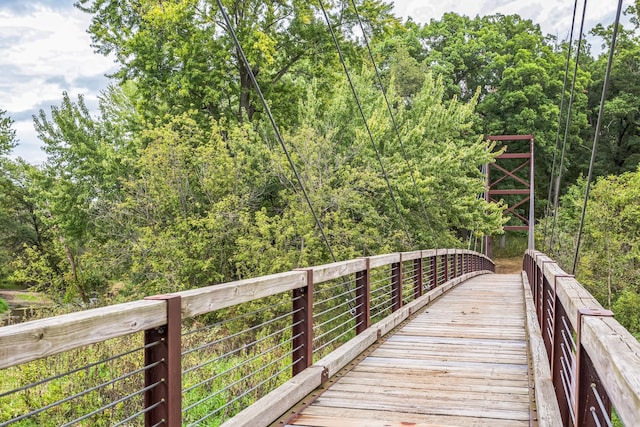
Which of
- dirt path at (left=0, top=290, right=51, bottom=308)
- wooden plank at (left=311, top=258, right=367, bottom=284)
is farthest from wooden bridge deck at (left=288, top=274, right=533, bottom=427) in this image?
dirt path at (left=0, top=290, right=51, bottom=308)

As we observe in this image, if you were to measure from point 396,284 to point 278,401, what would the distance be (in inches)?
163

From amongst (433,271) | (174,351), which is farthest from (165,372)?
(433,271)

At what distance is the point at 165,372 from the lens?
2.51m

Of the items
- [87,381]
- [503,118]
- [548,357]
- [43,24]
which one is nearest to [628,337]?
[548,357]

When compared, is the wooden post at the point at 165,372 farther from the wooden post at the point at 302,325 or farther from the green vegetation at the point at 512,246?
the green vegetation at the point at 512,246

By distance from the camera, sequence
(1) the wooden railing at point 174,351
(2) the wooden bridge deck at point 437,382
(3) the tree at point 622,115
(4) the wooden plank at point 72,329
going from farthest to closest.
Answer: (3) the tree at point 622,115 → (2) the wooden bridge deck at point 437,382 → (1) the wooden railing at point 174,351 → (4) the wooden plank at point 72,329

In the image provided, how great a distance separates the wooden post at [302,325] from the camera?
4156 millimetres

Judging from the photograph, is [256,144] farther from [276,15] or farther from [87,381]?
[87,381]

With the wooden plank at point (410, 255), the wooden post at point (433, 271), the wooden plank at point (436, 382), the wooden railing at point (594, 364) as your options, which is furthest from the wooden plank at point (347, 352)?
the wooden post at point (433, 271)

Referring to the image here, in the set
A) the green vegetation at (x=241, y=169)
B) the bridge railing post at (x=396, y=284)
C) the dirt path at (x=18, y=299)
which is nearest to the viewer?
the bridge railing post at (x=396, y=284)

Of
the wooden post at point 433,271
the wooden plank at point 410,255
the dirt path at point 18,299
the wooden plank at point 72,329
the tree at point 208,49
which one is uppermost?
the tree at point 208,49

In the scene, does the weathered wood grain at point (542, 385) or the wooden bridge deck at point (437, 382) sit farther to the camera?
the wooden bridge deck at point (437, 382)

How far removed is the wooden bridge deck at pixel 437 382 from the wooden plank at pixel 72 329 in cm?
141

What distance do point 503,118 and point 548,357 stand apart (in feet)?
118
